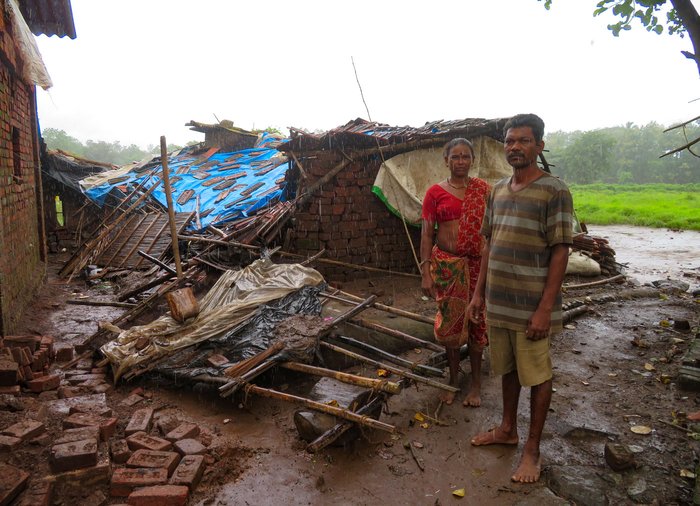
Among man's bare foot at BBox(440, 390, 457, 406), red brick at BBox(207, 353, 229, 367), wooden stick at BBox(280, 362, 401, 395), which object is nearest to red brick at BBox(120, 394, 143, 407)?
red brick at BBox(207, 353, 229, 367)

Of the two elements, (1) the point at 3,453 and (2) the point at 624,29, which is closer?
(1) the point at 3,453

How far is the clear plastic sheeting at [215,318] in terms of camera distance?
364 cm

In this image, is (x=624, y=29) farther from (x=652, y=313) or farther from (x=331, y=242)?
(x=331, y=242)

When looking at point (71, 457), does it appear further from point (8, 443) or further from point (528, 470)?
point (528, 470)

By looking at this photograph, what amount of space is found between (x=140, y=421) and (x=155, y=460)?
51cm

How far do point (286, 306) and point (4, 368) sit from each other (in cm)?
207

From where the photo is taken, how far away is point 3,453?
8.15ft

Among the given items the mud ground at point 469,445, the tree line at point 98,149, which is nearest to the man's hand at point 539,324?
the mud ground at point 469,445

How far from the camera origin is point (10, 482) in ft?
7.18

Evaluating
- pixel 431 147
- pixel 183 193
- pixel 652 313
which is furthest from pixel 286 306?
pixel 183 193

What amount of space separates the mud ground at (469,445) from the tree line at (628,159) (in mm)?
28730

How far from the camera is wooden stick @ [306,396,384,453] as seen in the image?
2434 millimetres

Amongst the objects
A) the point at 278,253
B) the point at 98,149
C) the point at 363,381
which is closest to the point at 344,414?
the point at 363,381

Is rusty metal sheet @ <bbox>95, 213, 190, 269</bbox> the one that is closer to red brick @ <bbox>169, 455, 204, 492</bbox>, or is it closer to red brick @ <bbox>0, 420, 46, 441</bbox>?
red brick @ <bbox>0, 420, 46, 441</bbox>
